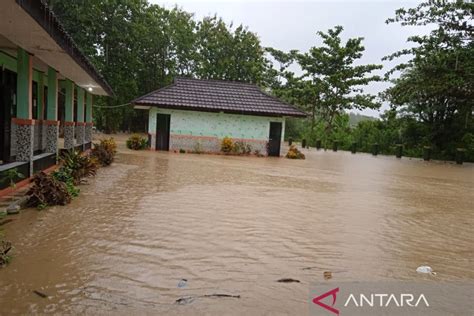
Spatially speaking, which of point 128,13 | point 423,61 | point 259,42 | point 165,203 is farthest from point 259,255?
point 259,42

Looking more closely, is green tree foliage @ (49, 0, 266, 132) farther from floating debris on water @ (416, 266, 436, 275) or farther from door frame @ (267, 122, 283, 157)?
floating debris on water @ (416, 266, 436, 275)

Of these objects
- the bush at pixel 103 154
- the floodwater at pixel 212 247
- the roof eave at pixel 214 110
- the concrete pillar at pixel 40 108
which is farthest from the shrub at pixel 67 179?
the roof eave at pixel 214 110

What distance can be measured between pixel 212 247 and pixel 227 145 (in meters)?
16.6

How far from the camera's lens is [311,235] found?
19.1 ft

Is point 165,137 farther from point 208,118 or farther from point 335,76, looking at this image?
point 335,76

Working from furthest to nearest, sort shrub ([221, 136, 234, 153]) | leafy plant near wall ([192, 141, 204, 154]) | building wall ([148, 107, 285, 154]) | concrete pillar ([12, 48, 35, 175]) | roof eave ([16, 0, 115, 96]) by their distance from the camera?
shrub ([221, 136, 234, 153])
leafy plant near wall ([192, 141, 204, 154])
building wall ([148, 107, 285, 154])
concrete pillar ([12, 48, 35, 175])
roof eave ([16, 0, 115, 96])

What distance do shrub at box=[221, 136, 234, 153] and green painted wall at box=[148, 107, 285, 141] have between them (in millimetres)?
492

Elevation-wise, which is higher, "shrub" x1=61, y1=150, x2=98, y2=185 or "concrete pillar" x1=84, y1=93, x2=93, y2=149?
"concrete pillar" x1=84, y1=93, x2=93, y2=149

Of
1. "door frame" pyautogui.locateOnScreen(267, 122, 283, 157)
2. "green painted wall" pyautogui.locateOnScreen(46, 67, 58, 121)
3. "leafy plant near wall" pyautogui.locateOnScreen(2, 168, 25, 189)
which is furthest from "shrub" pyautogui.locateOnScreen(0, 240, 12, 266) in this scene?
"door frame" pyautogui.locateOnScreen(267, 122, 283, 157)

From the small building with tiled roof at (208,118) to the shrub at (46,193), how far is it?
537 inches

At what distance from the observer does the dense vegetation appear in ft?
74.2

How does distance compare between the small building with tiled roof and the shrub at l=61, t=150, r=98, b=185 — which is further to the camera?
the small building with tiled roof

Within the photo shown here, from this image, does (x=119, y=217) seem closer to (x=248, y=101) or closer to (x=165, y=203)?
(x=165, y=203)

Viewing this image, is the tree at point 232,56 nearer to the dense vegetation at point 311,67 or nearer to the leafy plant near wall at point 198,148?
the dense vegetation at point 311,67
